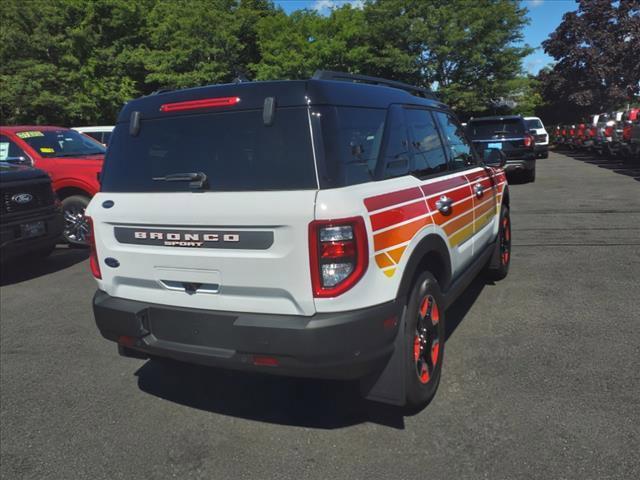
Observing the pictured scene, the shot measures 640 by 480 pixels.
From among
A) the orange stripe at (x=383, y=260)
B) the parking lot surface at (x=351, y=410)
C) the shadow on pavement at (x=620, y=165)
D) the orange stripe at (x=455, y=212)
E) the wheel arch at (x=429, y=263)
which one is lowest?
the shadow on pavement at (x=620, y=165)

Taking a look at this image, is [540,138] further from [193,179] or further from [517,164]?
[193,179]

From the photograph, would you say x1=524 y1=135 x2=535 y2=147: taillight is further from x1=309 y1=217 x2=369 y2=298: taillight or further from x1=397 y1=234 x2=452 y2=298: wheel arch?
x1=309 y1=217 x2=369 y2=298: taillight

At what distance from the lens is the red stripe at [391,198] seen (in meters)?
2.60

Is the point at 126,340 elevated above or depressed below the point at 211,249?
below

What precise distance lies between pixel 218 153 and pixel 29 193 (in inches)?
194

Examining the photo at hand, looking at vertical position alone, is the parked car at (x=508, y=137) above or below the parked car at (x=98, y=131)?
below

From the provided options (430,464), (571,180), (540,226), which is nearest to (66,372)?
(430,464)

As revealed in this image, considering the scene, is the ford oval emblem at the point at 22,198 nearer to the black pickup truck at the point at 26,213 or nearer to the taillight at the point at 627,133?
the black pickup truck at the point at 26,213

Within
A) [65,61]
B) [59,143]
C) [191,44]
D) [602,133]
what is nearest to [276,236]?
[59,143]

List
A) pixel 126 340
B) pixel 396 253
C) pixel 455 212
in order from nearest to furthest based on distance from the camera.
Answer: pixel 396 253, pixel 126 340, pixel 455 212

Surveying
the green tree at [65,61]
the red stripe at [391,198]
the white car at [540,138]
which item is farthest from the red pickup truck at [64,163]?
the green tree at [65,61]

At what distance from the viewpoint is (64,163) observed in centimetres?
819

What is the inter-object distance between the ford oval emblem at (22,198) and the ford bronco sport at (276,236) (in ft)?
13.2

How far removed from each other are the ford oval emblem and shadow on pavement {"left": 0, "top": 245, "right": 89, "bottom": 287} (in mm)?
1001
